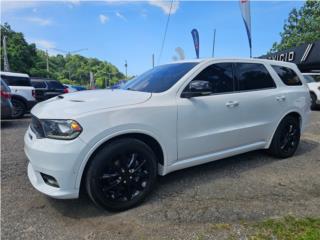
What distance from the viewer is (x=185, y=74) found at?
332 centimetres

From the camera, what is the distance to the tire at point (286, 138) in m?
4.32

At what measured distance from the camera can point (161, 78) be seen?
3.53 m

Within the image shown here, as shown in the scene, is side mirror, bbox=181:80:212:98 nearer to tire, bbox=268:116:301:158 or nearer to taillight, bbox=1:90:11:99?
tire, bbox=268:116:301:158

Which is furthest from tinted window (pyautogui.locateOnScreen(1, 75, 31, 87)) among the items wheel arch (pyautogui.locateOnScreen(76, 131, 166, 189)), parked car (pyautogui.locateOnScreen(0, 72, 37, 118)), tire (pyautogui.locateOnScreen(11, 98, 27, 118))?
wheel arch (pyautogui.locateOnScreen(76, 131, 166, 189))

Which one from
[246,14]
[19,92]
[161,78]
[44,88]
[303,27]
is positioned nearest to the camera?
[161,78]

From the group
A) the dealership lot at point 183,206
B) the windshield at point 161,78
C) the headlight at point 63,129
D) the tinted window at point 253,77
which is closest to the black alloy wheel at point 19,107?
the dealership lot at point 183,206

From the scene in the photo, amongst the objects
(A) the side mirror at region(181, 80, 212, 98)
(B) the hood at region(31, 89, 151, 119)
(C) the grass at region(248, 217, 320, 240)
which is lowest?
(C) the grass at region(248, 217, 320, 240)

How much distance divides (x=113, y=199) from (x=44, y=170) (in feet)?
2.55

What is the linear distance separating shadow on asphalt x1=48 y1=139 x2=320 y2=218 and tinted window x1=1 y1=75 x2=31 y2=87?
8.08 metres

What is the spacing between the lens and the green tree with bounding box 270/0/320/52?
1225 inches

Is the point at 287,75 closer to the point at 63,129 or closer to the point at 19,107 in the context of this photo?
the point at 63,129

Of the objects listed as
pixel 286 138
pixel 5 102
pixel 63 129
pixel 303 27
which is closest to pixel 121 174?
pixel 63 129

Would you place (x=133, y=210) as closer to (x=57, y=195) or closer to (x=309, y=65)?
(x=57, y=195)

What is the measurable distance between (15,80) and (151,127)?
28.8 ft
